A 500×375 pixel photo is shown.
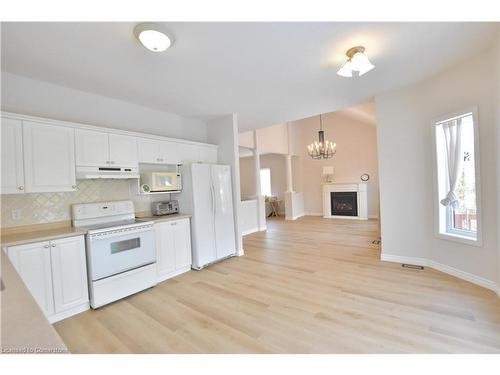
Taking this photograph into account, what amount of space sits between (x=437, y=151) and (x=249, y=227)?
4375 millimetres

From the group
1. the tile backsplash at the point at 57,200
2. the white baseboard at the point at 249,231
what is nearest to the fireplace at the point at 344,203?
the white baseboard at the point at 249,231

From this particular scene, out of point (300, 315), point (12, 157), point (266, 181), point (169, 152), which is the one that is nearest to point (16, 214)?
point (12, 157)

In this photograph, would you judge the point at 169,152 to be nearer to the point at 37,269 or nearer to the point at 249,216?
the point at 37,269

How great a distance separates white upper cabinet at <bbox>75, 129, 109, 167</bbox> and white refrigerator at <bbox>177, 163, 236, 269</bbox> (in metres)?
1.13

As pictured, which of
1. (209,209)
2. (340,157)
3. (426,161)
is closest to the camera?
(426,161)

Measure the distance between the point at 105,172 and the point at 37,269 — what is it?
4.00 feet

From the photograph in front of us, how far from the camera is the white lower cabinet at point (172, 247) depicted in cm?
324

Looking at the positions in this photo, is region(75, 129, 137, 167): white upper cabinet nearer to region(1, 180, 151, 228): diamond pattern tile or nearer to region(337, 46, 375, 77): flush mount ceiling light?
region(1, 180, 151, 228): diamond pattern tile

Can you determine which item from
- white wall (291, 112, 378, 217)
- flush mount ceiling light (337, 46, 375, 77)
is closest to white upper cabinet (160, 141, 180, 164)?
flush mount ceiling light (337, 46, 375, 77)

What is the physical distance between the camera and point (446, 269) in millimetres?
3055

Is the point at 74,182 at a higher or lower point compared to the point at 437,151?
lower
